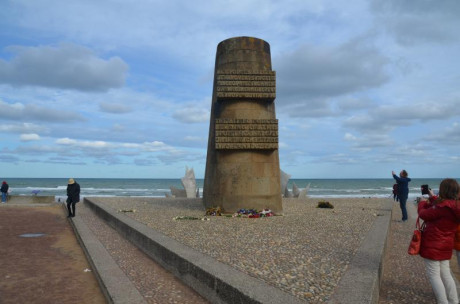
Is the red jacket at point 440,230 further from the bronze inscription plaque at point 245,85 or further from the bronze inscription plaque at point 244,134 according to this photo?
the bronze inscription plaque at point 245,85

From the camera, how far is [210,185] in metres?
12.7

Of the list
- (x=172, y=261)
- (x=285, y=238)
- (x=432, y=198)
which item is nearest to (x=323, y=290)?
(x=432, y=198)

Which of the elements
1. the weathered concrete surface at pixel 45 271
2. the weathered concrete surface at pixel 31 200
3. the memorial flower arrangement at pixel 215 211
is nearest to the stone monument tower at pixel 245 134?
the memorial flower arrangement at pixel 215 211

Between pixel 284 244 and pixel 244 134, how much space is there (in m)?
5.26

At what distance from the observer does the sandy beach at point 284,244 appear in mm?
4758

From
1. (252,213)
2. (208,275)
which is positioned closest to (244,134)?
(252,213)

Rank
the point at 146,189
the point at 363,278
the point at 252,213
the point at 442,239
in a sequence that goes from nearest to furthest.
Answer: the point at 442,239 → the point at 363,278 → the point at 252,213 → the point at 146,189

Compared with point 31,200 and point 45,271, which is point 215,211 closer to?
point 45,271

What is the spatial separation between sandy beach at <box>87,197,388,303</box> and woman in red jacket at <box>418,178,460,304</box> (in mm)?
1099

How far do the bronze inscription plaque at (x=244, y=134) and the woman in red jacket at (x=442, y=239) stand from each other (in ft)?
25.6

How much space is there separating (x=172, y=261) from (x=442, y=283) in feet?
12.6

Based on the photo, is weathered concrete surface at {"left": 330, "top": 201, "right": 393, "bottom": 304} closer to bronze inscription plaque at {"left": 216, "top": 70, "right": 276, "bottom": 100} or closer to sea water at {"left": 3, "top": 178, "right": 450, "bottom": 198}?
bronze inscription plaque at {"left": 216, "top": 70, "right": 276, "bottom": 100}

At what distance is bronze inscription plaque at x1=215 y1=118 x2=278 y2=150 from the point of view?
11.8 m

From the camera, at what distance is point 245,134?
11820 millimetres
